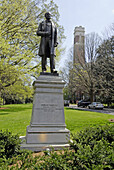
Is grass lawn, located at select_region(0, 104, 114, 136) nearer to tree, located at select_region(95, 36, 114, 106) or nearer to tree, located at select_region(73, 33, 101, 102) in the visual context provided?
tree, located at select_region(95, 36, 114, 106)

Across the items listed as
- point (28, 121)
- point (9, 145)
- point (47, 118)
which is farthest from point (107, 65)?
point (9, 145)

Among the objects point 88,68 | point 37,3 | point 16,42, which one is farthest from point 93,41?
point 16,42

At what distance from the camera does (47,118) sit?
5.38 m

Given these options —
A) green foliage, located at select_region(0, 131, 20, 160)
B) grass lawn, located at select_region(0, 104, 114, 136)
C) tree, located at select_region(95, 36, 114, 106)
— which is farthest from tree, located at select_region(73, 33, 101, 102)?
green foliage, located at select_region(0, 131, 20, 160)

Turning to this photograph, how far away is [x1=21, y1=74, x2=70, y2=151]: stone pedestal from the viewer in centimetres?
509

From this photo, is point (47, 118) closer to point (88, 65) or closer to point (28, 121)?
point (28, 121)

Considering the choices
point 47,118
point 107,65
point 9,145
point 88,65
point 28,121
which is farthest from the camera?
point 88,65

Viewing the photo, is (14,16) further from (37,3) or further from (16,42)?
(37,3)

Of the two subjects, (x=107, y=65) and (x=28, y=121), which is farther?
(x=107, y=65)

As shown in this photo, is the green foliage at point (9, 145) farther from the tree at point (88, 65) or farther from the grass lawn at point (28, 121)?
the tree at point (88, 65)

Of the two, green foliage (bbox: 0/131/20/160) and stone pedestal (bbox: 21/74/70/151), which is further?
stone pedestal (bbox: 21/74/70/151)

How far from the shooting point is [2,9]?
14.5m

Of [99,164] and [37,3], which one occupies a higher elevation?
[37,3]

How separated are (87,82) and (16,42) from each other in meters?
20.6
